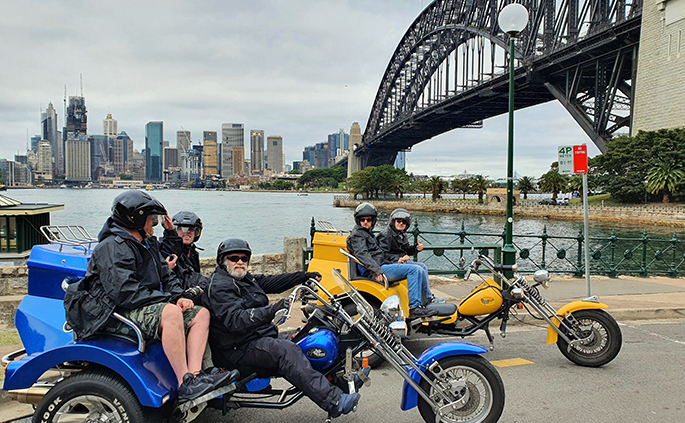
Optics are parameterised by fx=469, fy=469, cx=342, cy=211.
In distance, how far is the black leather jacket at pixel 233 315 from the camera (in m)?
3.09

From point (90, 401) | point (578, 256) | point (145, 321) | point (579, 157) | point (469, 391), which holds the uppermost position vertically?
point (579, 157)

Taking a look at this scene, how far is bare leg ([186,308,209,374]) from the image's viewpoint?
9.78ft

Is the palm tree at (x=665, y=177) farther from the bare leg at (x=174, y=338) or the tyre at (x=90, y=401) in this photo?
the tyre at (x=90, y=401)

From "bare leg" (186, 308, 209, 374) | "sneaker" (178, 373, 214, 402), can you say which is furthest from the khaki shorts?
"sneaker" (178, 373, 214, 402)

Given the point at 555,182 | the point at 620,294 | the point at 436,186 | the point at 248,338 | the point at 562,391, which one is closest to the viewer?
the point at 248,338

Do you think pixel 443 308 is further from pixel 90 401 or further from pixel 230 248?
pixel 90 401

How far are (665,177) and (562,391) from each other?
48.5 meters

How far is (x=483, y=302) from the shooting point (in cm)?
502

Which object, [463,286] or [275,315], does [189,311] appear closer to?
[275,315]

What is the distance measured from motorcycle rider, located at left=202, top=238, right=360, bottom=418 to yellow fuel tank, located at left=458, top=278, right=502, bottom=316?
7.69 feet

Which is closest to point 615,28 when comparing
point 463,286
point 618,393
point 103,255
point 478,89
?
point 478,89

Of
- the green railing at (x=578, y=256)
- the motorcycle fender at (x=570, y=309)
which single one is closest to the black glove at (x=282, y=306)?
the motorcycle fender at (x=570, y=309)

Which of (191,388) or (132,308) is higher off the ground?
(132,308)

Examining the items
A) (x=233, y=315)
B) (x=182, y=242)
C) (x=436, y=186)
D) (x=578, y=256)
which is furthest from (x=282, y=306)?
(x=436, y=186)
